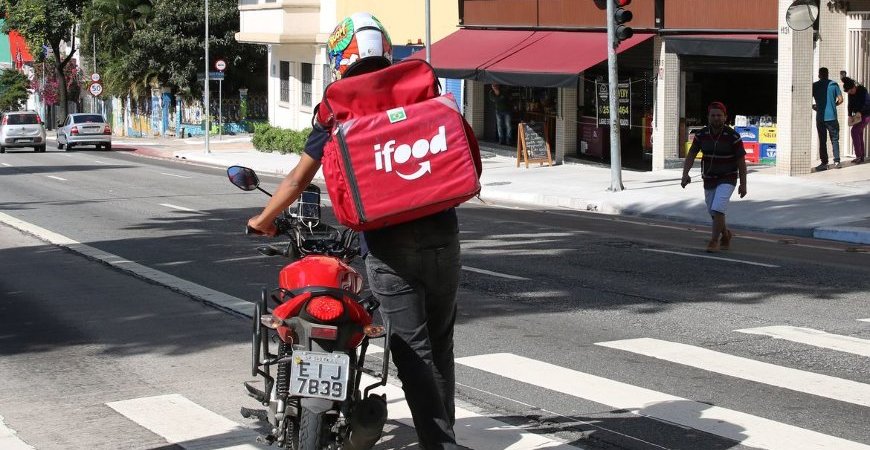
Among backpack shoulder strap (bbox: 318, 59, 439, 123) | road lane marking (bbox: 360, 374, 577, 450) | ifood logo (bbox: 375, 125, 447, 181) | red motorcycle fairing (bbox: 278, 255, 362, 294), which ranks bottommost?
road lane marking (bbox: 360, 374, 577, 450)

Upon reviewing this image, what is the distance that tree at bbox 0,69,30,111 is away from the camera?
8662cm

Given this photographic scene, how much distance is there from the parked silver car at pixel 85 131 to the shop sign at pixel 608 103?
86.9ft

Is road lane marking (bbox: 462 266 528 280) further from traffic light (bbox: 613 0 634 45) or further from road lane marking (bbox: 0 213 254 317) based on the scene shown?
traffic light (bbox: 613 0 634 45)

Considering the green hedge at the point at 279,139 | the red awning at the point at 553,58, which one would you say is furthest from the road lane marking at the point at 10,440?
the green hedge at the point at 279,139

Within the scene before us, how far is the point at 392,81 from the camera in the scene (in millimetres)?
5031

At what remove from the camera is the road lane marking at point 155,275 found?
1040 centimetres

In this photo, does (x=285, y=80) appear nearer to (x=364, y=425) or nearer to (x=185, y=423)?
(x=185, y=423)

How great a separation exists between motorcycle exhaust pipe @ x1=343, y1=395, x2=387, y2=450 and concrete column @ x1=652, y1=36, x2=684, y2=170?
874 inches

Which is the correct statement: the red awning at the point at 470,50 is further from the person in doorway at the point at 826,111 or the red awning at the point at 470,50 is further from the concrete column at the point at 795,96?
the person in doorway at the point at 826,111

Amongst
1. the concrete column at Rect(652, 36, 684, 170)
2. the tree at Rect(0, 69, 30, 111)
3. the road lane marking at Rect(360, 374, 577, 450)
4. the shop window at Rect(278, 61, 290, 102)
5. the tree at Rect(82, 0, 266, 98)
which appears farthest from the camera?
the tree at Rect(0, 69, 30, 111)

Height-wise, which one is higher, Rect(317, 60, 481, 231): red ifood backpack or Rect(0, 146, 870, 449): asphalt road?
Rect(317, 60, 481, 231): red ifood backpack

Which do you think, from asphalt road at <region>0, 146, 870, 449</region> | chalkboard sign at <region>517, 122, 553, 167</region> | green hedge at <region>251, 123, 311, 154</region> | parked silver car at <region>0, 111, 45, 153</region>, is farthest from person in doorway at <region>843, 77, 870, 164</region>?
parked silver car at <region>0, 111, 45, 153</region>

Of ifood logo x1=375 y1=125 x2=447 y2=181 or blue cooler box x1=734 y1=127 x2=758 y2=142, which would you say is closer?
ifood logo x1=375 y1=125 x2=447 y2=181

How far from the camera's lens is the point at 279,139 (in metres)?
41.5
